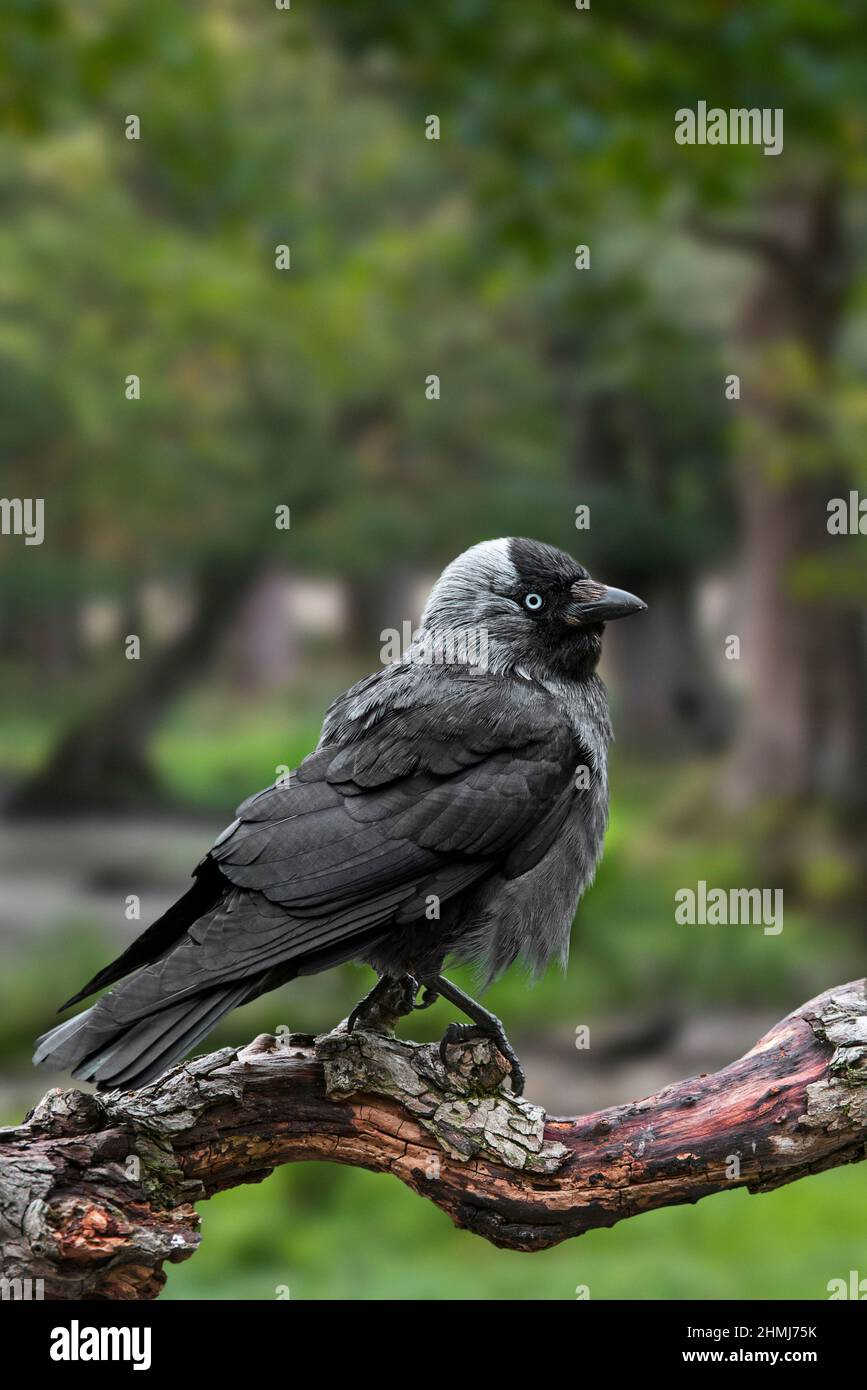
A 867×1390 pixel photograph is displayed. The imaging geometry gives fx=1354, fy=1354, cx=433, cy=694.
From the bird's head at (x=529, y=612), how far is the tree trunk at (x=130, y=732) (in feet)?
17.5

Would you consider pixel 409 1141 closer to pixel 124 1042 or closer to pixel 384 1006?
pixel 384 1006

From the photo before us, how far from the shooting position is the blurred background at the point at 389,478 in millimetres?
7699

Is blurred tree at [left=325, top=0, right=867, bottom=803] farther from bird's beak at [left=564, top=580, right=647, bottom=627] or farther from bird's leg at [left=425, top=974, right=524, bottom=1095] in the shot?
bird's leg at [left=425, top=974, right=524, bottom=1095]

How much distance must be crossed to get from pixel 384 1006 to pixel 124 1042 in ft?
2.12

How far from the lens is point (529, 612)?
3191 mm

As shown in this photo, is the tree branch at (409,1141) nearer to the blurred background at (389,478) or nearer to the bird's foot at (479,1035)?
the bird's foot at (479,1035)

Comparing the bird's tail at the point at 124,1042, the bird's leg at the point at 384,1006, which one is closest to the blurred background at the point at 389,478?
the bird's leg at the point at 384,1006

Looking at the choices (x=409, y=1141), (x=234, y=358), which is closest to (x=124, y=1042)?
(x=409, y=1141)

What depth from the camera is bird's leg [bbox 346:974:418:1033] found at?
2.87m

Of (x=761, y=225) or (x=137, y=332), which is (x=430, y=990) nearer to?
(x=137, y=332)

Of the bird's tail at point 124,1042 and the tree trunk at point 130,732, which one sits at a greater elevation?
the tree trunk at point 130,732

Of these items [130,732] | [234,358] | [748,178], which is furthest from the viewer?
[130,732]

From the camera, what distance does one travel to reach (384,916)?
272 cm

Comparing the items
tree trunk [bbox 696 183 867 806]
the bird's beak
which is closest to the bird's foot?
the bird's beak
